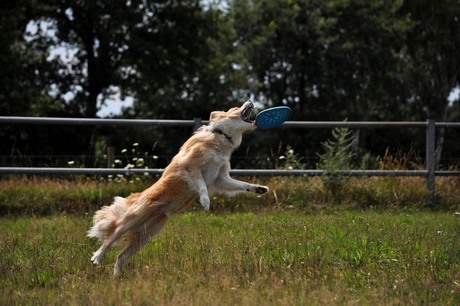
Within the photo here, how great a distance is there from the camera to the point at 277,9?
3734 centimetres

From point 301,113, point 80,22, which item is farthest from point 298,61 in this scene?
point 80,22

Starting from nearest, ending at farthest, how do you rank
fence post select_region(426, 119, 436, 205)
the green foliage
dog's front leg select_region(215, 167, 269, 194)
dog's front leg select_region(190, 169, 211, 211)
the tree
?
dog's front leg select_region(190, 169, 211, 211) < dog's front leg select_region(215, 167, 269, 194) < the green foliage < fence post select_region(426, 119, 436, 205) < the tree

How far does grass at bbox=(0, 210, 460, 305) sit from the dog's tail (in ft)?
0.78

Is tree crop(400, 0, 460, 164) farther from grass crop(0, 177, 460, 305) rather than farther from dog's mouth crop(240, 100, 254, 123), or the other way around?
dog's mouth crop(240, 100, 254, 123)

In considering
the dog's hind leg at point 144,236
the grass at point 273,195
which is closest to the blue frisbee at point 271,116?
the dog's hind leg at point 144,236

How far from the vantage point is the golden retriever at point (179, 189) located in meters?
7.09

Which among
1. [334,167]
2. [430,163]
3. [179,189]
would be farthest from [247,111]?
[430,163]

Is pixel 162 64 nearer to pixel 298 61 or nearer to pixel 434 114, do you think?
pixel 298 61

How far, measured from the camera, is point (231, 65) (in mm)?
36906

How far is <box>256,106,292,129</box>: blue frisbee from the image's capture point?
8.12m

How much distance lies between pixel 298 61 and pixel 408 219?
27715 millimetres

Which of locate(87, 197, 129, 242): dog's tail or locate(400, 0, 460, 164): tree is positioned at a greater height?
locate(400, 0, 460, 164): tree

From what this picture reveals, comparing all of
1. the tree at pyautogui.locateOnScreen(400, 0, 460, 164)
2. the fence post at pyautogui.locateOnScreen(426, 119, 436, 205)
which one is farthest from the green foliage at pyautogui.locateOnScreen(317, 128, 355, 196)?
the tree at pyautogui.locateOnScreen(400, 0, 460, 164)

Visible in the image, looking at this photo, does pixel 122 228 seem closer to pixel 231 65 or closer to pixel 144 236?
pixel 144 236
